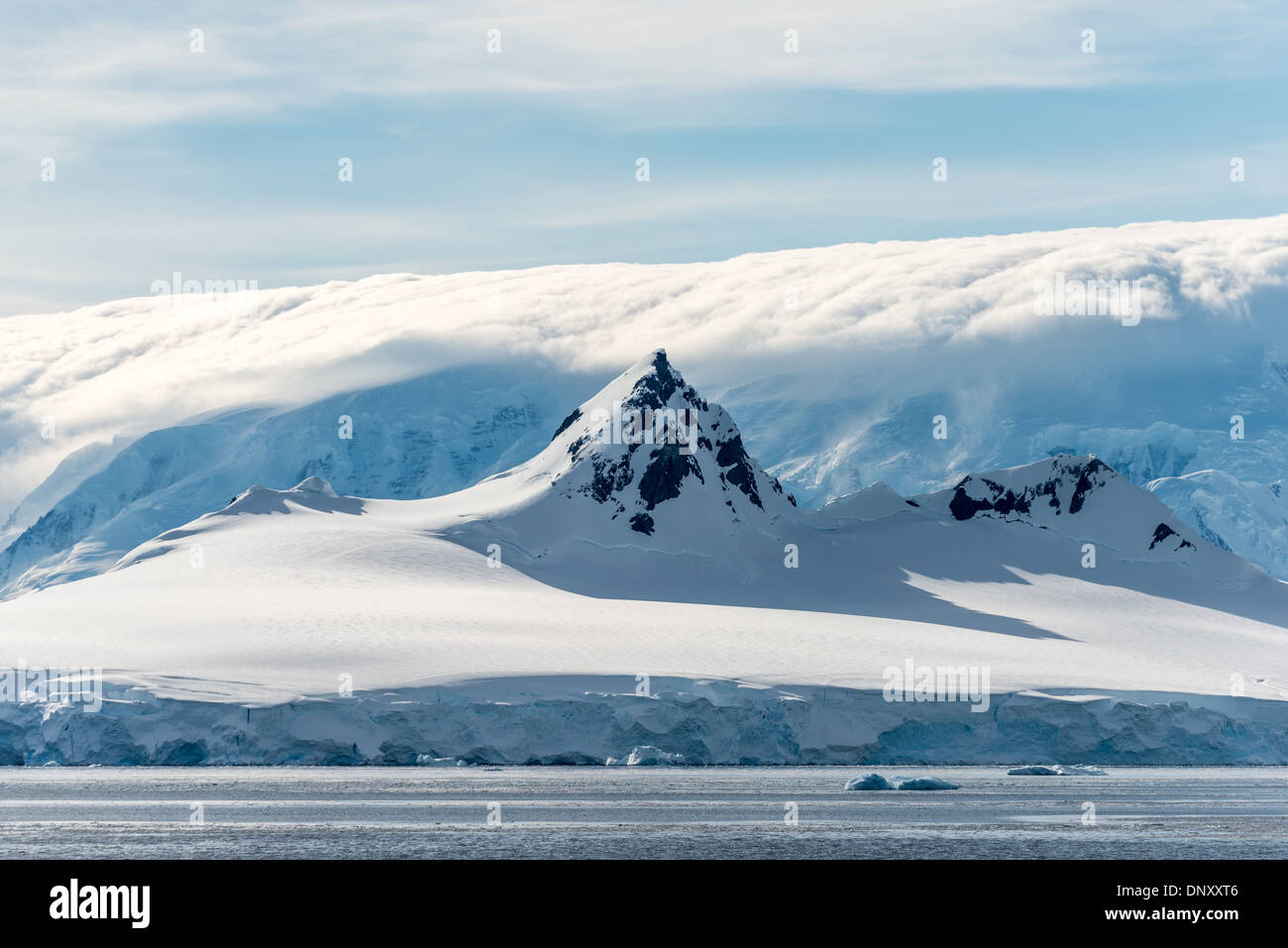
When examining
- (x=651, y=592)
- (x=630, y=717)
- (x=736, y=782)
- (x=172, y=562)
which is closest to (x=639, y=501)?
(x=651, y=592)

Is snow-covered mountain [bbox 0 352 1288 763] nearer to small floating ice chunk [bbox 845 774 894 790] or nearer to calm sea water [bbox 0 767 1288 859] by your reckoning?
calm sea water [bbox 0 767 1288 859]

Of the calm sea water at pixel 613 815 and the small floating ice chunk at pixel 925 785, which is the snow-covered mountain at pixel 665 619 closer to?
the calm sea water at pixel 613 815

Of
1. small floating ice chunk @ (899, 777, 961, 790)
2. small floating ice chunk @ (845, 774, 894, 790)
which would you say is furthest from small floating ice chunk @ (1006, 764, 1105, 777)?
small floating ice chunk @ (845, 774, 894, 790)

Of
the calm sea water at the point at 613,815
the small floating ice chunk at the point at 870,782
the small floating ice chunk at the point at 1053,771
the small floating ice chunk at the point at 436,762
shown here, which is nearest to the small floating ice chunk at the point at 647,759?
the calm sea water at the point at 613,815

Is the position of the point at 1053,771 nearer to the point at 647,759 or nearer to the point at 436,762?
the point at 647,759

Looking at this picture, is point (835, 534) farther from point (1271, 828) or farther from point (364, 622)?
point (1271, 828)

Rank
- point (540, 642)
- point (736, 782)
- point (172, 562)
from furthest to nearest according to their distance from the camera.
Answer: point (172, 562)
point (540, 642)
point (736, 782)
